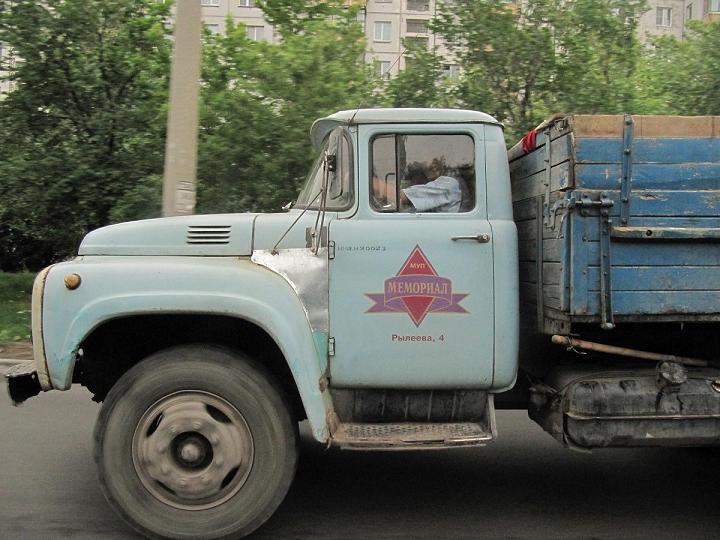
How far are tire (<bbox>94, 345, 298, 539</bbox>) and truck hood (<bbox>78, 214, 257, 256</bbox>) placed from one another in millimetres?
644

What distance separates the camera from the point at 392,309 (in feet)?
12.2

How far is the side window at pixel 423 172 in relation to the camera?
386 centimetres

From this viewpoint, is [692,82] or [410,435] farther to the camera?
[692,82]

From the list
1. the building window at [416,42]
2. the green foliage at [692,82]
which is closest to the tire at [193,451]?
the building window at [416,42]

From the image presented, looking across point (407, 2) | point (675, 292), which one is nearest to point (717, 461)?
point (675, 292)

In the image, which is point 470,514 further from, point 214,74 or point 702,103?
point 702,103

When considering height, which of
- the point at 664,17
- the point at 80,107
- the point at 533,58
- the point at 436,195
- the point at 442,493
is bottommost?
the point at 442,493

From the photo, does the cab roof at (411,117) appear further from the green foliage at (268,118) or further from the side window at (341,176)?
the green foliage at (268,118)

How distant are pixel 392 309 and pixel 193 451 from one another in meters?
1.24

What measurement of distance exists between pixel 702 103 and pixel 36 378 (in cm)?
1108

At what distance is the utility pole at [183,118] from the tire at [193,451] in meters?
3.53

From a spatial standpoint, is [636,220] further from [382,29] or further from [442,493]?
[382,29]

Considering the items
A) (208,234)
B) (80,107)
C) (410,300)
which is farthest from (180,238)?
(80,107)

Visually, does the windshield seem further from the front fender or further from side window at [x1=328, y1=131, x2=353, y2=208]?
the front fender
